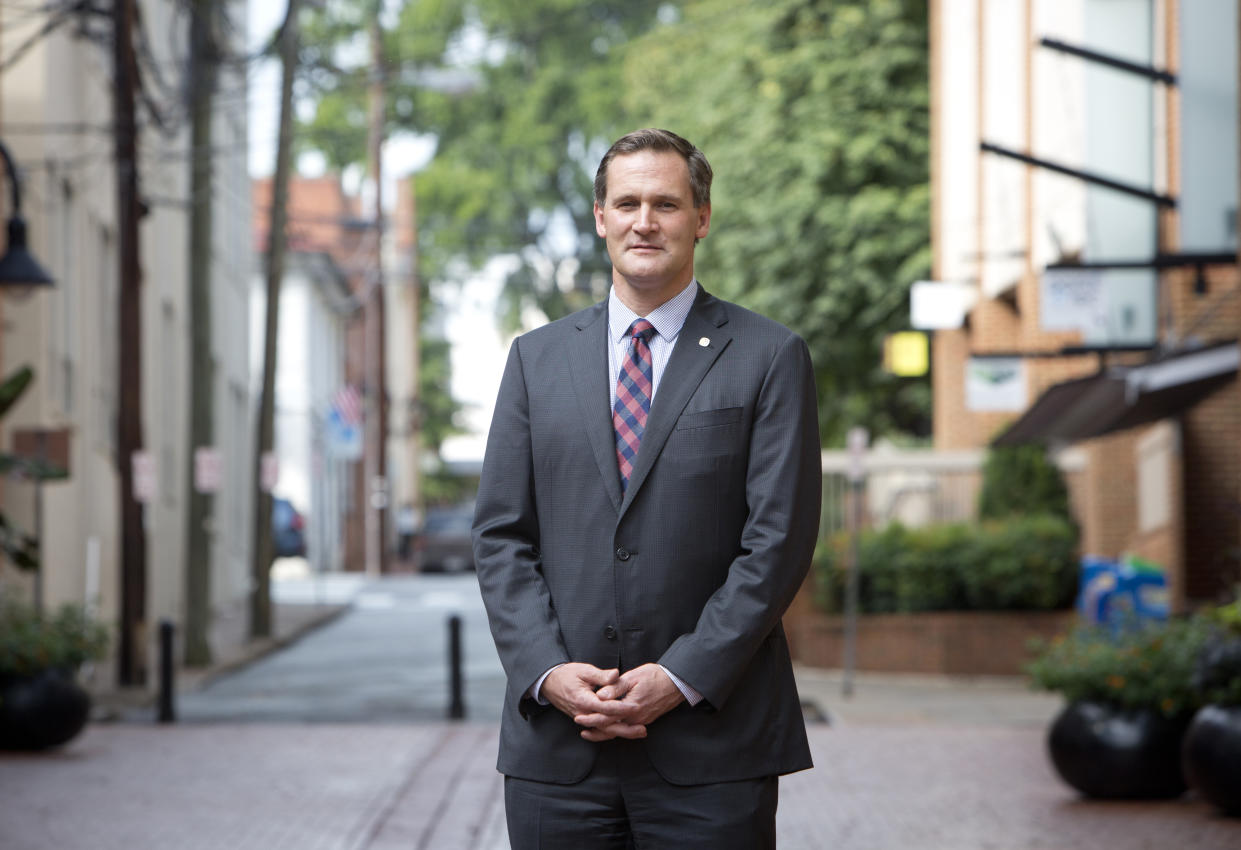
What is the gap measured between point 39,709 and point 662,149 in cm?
1019

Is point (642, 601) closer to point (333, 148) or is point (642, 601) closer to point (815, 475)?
point (815, 475)

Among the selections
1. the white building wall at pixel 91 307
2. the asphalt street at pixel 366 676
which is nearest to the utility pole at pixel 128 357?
the white building wall at pixel 91 307

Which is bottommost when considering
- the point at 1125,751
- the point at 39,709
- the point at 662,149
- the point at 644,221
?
the point at 39,709

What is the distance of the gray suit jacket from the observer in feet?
12.2

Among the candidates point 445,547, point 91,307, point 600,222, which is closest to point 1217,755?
point 600,222

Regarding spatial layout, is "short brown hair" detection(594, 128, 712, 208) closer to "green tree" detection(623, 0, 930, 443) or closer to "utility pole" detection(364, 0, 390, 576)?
"green tree" detection(623, 0, 930, 443)

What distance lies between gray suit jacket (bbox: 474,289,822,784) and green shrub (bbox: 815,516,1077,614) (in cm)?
1678

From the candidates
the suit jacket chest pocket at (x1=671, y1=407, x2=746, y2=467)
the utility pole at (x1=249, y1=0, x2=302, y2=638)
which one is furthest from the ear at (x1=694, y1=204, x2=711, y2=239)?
the utility pole at (x1=249, y1=0, x2=302, y2=638)

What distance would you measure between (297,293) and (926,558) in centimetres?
3125

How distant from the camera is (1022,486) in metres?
22.3

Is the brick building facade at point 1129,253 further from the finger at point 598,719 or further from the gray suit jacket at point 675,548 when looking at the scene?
the finger at point 598,719

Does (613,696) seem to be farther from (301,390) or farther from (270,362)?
(301,390)

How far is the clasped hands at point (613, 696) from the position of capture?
3635 mm

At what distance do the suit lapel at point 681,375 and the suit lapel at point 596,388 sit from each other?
16 mm
